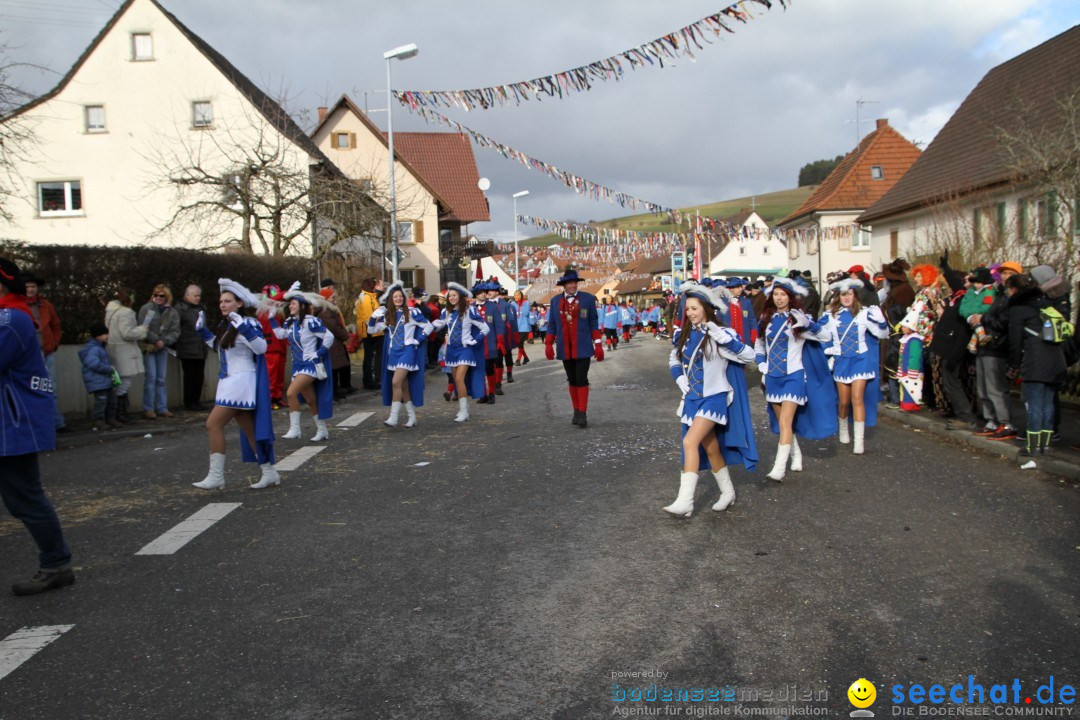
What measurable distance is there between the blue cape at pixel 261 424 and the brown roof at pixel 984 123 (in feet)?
74.4

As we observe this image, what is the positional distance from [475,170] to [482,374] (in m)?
51.2

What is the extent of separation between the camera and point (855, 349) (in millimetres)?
9023

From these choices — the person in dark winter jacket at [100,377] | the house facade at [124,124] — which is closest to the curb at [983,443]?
the person in dark winter jacket at [100,377]

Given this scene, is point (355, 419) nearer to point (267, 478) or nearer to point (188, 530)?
point (267, 478)

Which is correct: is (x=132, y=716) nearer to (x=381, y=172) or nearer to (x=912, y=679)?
(x=912, y=679)

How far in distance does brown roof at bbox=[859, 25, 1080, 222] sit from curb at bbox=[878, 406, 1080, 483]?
626 inches

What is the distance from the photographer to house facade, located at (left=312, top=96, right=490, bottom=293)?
1838 inches

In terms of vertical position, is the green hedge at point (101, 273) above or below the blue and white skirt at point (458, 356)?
above

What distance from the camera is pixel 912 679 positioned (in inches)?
145

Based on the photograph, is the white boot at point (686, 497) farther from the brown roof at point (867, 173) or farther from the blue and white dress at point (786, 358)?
the brown roof at point (867, 173)

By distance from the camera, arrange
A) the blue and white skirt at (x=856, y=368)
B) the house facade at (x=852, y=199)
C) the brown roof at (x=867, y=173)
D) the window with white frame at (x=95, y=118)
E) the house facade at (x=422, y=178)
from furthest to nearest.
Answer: the house facade at (x=422, y=178) → the brown roof at (x=867, y=173) → the house facade at (x=852, y=199) → the window with white frame at (x=95, y=118) → the blue and white skirt at (x=856, y=368)

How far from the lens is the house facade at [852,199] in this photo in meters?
45.2

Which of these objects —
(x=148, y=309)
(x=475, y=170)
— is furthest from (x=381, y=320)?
(x=475, y=170)

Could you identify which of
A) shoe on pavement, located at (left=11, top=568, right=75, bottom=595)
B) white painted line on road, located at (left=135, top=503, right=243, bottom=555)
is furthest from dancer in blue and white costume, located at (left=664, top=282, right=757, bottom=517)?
shoe on pavement, located at (left=11, top=568, right=75, bottom=595)
